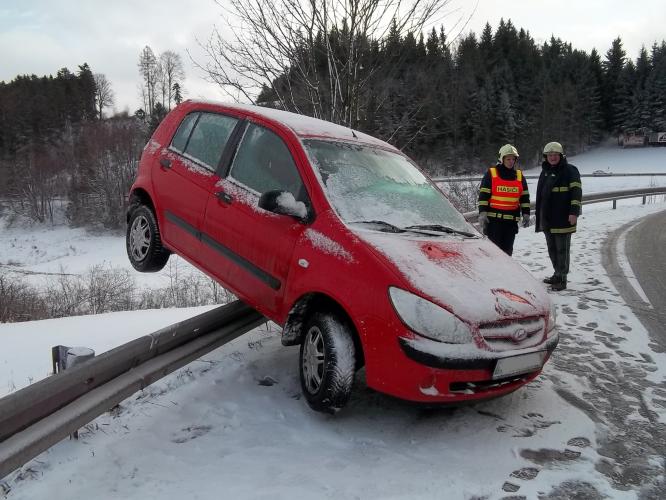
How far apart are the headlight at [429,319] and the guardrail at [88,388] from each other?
1.51m

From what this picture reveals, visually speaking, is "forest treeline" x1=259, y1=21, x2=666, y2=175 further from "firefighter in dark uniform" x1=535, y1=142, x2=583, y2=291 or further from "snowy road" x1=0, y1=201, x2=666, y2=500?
"snowy road" x1=0, y1=201, x2=666, y2=500

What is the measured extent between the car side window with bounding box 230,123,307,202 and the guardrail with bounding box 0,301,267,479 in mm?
1057

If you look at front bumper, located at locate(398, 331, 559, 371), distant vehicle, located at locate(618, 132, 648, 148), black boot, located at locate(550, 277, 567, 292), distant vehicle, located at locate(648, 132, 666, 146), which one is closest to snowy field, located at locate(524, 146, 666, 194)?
distant vehicle, located at locate(618, 132, 648, 148)

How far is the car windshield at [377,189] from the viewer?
11.4 ft

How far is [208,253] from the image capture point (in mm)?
4102

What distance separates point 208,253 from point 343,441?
193 centimetres

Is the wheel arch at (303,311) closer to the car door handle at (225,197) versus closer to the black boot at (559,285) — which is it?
the car door handle at (225,197)

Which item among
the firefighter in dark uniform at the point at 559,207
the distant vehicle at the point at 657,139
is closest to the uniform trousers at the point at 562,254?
the firefighter in dark uniform at the point at 559,207

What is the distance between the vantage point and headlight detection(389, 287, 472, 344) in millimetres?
2709

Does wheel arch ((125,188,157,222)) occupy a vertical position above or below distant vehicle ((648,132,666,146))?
below

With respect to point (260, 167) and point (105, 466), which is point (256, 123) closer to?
point (260, 167)

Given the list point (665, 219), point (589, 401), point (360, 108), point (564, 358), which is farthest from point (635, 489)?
point (665, 219)

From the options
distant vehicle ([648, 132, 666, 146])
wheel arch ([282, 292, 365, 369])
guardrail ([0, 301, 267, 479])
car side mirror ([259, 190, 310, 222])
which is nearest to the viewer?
guardrail ([0, 301, 267, 479])

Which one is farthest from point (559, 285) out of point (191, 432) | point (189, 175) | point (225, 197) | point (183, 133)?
point (191, 432)
